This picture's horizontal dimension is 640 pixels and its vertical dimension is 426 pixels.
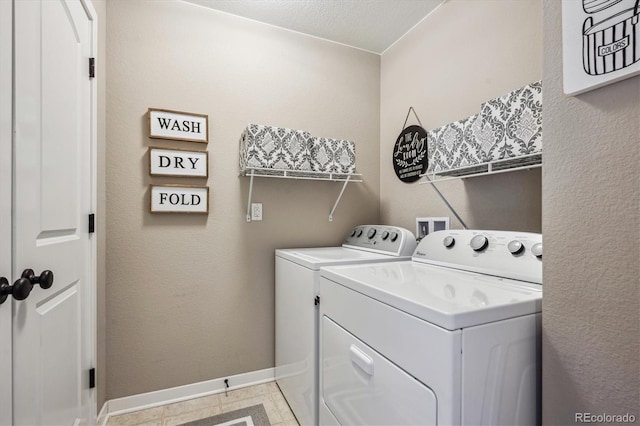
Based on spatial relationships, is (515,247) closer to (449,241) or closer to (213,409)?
(449,241)

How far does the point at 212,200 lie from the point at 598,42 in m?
1.92

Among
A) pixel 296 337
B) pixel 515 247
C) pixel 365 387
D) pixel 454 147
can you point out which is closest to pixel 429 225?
pixel 454 147

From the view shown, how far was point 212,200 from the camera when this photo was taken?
197 centimetres

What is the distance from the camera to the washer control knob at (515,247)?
3.71 ft

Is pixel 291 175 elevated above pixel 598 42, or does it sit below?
below

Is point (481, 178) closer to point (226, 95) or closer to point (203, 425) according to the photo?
point (226, 95)

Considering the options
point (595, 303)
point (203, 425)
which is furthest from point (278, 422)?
point (595, 303)

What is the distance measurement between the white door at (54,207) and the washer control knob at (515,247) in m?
1.66

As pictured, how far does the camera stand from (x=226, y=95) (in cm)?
203

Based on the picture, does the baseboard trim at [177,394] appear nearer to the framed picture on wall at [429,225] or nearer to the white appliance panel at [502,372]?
the framed picture on wall at [429,225]

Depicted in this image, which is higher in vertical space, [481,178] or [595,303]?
[481,178]

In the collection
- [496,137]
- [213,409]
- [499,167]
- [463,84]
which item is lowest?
[213,409]

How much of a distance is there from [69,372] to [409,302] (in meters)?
1.41

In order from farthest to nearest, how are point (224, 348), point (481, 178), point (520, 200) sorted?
point (224, 348) < point (481, 178) < point (520, 200)
